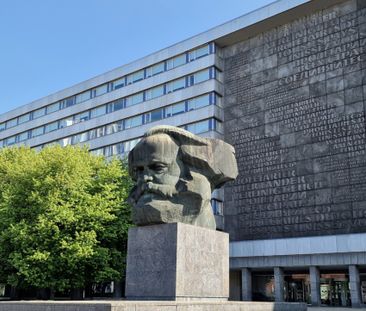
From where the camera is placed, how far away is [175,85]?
52.6m

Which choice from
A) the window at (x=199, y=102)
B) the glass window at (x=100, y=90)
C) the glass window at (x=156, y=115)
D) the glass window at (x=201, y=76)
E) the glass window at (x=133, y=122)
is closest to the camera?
the window at (x=199, y=102)

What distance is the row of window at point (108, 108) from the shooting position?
1988 inches

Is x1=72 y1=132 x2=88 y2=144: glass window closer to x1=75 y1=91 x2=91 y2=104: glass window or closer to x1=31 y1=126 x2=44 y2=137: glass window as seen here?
x1=75 y1=91 x2=91 y2=104: glass window

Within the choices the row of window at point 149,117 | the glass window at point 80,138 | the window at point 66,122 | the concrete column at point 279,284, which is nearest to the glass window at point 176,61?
the row of window at point 149,117

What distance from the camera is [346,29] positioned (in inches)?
1608

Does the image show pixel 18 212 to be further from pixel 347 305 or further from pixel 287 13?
pixel 287 13

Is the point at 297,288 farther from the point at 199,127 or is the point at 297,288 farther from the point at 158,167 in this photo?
the point at 158,167

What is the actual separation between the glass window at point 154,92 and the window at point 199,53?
4797 millimetres

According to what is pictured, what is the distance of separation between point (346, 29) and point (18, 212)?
99.3ft

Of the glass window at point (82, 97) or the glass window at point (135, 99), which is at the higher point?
Answer: the glass window at point (82, 97)

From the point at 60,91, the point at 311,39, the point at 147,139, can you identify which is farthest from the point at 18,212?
the point at 60,91

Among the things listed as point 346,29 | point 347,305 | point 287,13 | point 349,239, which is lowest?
point 347,305

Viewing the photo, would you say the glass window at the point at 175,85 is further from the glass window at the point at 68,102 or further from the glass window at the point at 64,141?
the glass window at the point at 64,141

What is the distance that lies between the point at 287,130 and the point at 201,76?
1260cm
